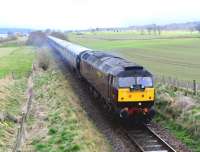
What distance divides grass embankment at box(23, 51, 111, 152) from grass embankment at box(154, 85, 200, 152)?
4252 mm

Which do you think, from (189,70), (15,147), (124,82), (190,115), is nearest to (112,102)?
(124,82)

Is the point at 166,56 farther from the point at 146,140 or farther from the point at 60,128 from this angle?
the point at 60,128

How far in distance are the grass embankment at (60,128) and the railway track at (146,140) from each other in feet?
5.15

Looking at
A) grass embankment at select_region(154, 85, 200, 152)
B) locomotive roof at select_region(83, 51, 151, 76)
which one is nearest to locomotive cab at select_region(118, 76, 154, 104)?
locomotive roof at select_region(83, 51, 151, 76)

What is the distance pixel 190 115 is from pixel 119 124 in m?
4.24

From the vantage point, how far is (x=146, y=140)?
2044 cm

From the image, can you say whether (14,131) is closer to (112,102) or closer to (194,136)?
(112,102)

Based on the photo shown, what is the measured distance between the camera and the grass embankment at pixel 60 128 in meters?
18.0

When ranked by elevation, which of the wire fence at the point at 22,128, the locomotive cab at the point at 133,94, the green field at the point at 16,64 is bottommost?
the green field at the point at 16,64

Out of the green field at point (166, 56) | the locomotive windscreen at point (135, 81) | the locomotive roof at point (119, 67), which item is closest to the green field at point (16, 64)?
the green field at point (166, 56)

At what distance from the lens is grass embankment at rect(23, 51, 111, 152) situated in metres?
18.0

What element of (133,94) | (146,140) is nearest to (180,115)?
(133,94)

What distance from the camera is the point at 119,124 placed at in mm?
23984

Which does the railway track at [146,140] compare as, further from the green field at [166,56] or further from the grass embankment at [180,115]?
the green field at [166,56]
